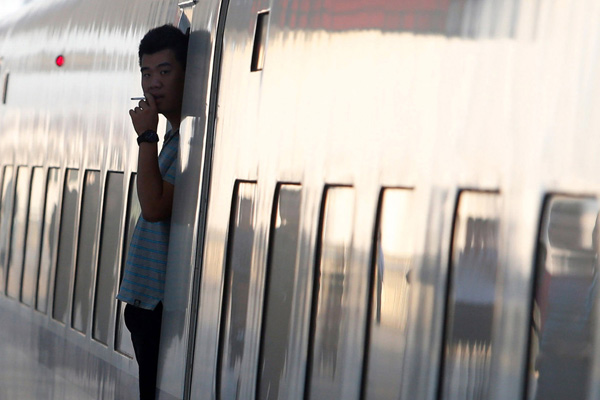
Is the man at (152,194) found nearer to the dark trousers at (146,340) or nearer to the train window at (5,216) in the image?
the dark trousers at (146,340)

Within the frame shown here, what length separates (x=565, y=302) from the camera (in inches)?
57.9

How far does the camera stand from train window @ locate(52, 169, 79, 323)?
433 centimetres

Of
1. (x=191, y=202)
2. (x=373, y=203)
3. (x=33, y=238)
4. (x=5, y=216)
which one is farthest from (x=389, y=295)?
(x=5, y=216)

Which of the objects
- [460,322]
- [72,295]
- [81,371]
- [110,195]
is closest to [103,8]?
[110,195]

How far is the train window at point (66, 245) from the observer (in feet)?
14.2

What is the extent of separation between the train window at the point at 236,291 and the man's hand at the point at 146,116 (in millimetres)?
624

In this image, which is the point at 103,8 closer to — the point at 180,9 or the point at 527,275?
the point at 180,9

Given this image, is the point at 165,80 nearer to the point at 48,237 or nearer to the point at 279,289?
the point at 279,289

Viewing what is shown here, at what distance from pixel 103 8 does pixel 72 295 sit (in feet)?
4.11

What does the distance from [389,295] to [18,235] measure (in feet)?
12.7

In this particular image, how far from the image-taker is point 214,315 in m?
2.67

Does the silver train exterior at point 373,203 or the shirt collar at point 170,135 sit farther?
the shirt collar at point 170,135

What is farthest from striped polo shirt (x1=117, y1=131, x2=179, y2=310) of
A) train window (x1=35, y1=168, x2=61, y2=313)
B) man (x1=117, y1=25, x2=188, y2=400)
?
train window (x1=35, y1=168, x2=61, y2=313)

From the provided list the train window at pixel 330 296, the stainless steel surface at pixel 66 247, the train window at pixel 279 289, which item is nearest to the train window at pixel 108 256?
the stainless steel surface at pixel 66 247
